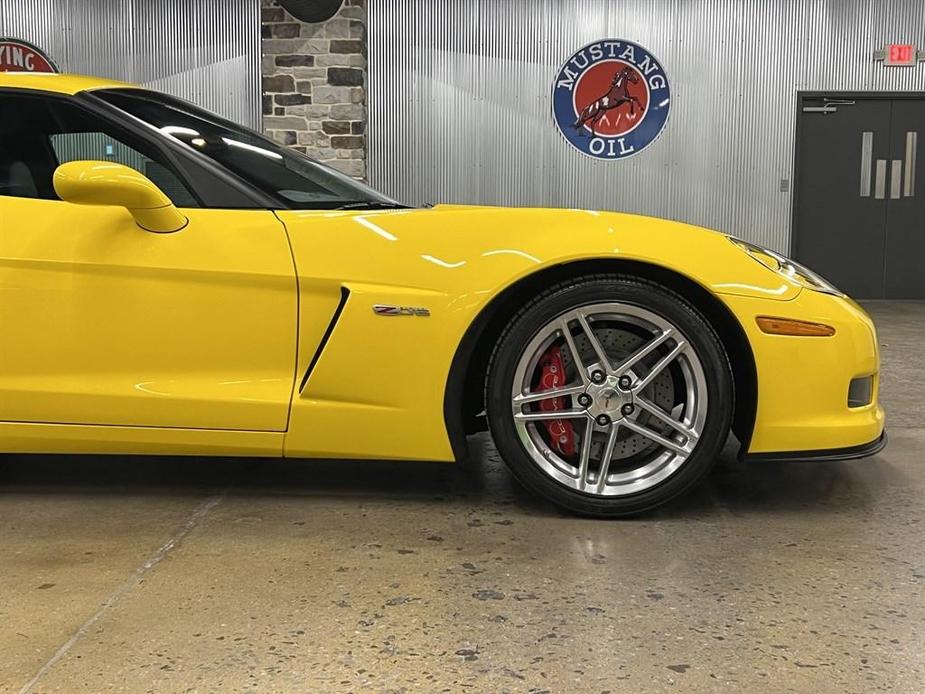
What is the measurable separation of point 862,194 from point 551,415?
26.3 ft

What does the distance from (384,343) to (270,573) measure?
25.7 inches

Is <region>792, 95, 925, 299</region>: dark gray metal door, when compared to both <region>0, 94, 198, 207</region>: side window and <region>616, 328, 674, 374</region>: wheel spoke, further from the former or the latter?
<region>0, 94, 198, 207</region>: side window

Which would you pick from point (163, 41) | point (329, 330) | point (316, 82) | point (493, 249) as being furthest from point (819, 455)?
point (163, 41)

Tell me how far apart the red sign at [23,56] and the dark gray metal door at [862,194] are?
775 cm

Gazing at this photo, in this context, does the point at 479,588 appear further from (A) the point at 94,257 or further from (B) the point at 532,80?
(B) the point at 532,80

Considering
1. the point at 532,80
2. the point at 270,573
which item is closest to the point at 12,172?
the point at 270,573

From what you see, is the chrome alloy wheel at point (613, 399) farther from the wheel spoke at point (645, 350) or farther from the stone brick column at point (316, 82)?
the stone brick column at point (316, 82)

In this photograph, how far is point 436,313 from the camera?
2359 millimetres

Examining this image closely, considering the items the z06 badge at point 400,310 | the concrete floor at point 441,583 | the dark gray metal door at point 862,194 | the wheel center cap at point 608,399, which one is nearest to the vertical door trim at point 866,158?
the dark gray metal door at point 862,194

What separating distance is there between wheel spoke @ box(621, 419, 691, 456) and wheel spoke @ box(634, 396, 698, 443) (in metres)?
0.03

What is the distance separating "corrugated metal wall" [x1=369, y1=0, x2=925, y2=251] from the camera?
8898 millimetres

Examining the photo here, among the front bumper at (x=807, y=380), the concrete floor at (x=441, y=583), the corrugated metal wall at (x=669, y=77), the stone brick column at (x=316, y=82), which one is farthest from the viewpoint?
the corrugated metal wall at (x=669, y=77)

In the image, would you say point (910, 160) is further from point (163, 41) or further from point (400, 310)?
point (400, 310)

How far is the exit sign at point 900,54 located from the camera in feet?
29.3
